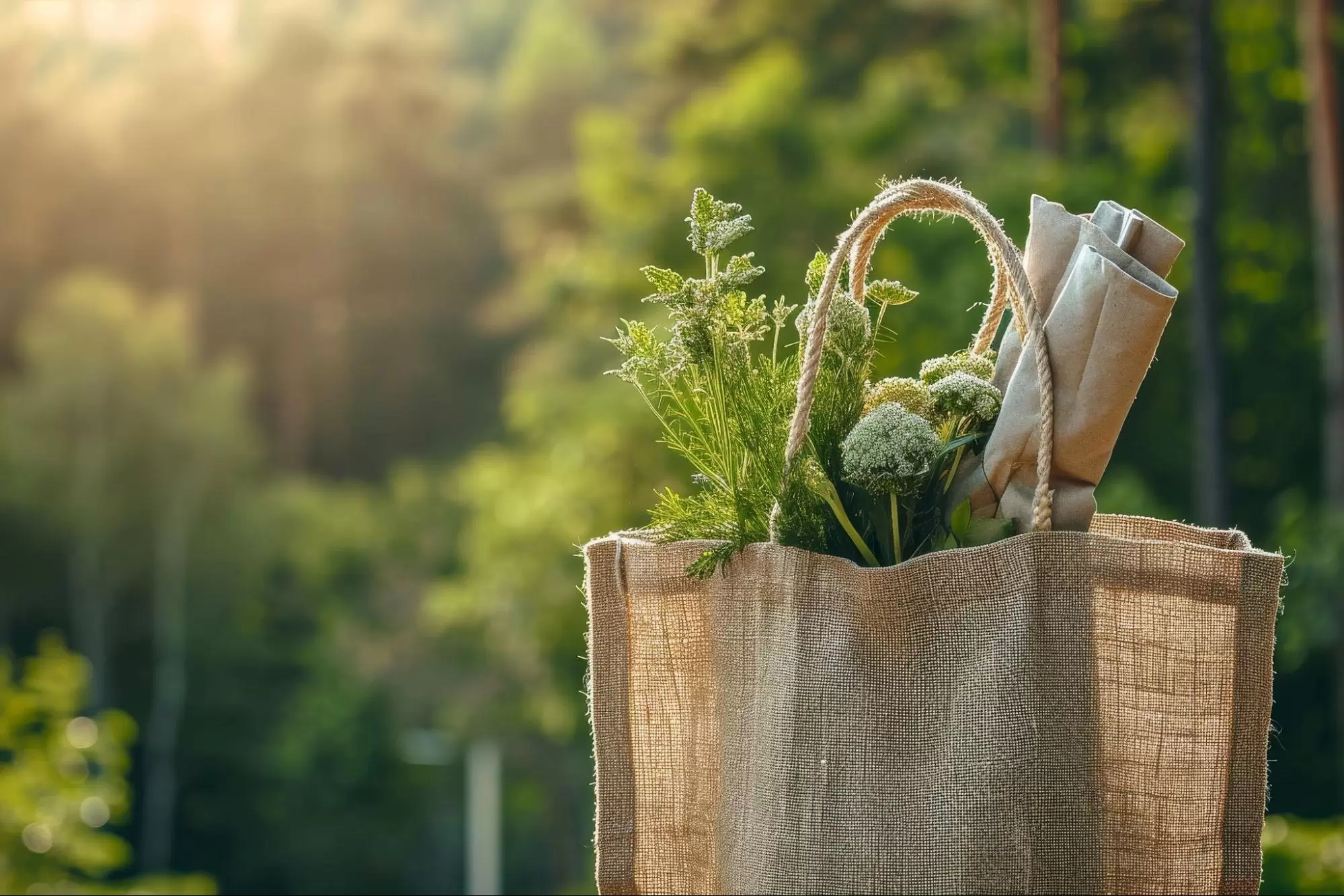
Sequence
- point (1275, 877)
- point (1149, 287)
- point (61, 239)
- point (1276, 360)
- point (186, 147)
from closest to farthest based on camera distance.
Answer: point (1149, 287) < point (1275, 877) < point (1276, 360) < point (61, 239) < point (186, 147)

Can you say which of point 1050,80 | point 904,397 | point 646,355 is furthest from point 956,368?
point 1050,80

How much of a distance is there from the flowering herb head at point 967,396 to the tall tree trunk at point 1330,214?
22.6ft

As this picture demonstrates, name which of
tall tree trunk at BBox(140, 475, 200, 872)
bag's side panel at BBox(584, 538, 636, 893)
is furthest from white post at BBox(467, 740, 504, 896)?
bag's side panel at BBox(584, 538, 636, 893)

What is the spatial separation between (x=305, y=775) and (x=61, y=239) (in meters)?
7.42

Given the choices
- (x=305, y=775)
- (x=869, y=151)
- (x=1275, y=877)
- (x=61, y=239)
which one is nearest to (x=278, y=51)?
(x=61, y=239)

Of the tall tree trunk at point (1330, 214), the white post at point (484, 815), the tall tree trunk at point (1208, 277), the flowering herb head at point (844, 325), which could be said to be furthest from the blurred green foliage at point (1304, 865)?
the white post at point (484, 815)

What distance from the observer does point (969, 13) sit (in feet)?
36.9

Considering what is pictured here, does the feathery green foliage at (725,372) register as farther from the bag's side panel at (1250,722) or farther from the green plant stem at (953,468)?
the bag's side panel at (1250,722)

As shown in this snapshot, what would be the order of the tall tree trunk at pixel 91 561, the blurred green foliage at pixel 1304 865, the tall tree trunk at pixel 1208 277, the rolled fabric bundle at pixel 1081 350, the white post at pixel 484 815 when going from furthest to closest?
the tall tree trunk at pixel 91 561 → the white post at pixel 484 815 → the tall tree trunk at pixel 1208 277 → the blurred green foliage at pixel 1304 865 → the rolled fabric bundle at pixel 1081 350

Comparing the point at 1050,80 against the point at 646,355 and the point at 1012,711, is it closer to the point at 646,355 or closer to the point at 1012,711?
the point at 646,355

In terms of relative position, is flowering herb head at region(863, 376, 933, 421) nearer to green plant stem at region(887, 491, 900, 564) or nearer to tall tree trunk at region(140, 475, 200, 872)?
green plant stem at region(887, 491, 900, 564)

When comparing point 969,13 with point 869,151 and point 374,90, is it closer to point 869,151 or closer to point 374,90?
point 869,151

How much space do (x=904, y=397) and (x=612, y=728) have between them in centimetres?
44

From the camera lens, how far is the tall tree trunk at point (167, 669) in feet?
47.2
